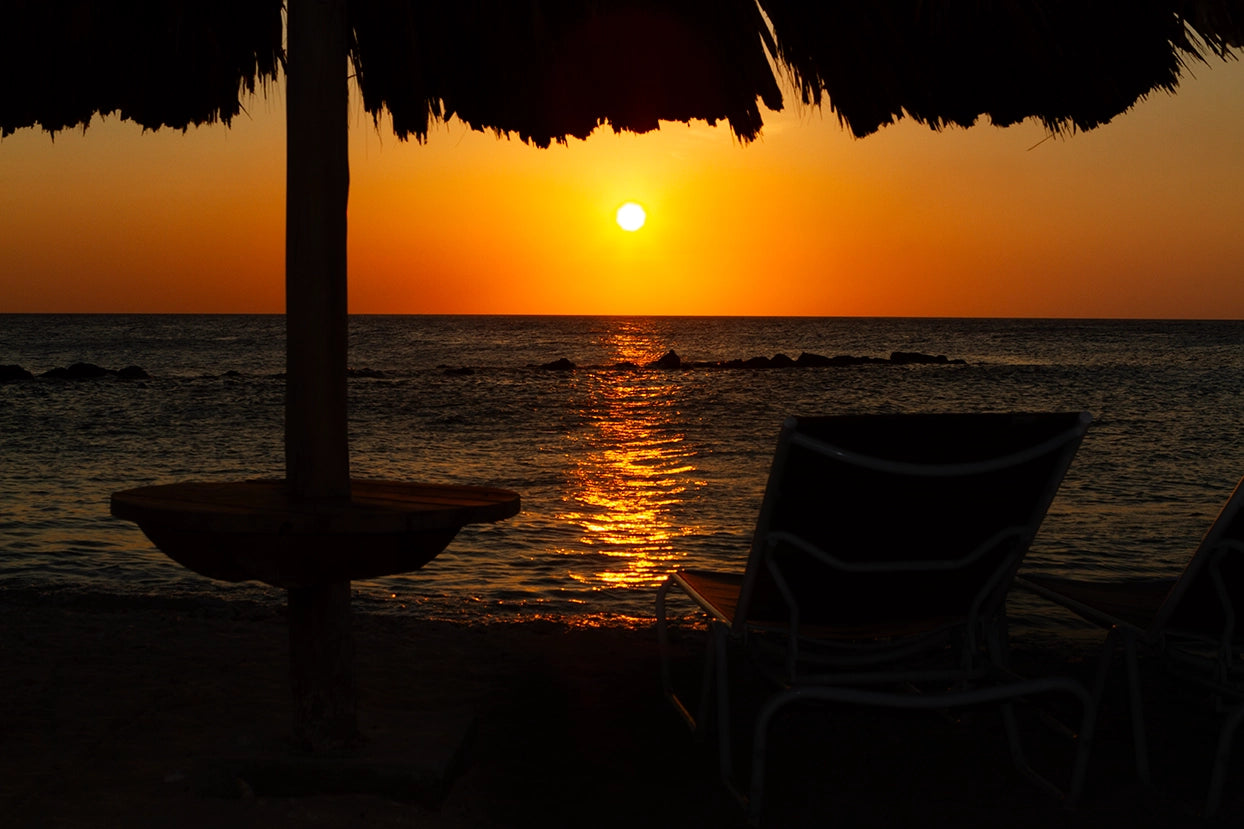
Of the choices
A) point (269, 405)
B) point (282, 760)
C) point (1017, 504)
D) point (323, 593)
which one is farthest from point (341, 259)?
point (269, 405)

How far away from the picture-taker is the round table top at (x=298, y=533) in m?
2.15

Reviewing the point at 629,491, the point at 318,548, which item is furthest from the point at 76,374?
the point at 318,548

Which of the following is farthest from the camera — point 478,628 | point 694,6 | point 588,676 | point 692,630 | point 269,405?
point 269,405

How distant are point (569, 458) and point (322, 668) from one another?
12197 millimetres

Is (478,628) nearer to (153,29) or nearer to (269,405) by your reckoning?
(153,29)

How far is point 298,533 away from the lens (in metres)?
2.16

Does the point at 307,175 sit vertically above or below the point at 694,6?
below

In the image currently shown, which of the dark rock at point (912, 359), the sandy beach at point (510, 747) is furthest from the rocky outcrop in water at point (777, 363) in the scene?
the sandy beach at point (510, 747)

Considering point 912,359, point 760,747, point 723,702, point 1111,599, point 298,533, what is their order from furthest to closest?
point 912,359 < point 1111,599 < point 723,702 < point 760,747 < point 298,533

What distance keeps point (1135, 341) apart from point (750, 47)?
267ft

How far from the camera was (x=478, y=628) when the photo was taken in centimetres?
457

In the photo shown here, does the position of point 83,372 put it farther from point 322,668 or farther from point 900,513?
point 900,513

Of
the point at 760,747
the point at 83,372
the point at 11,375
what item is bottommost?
the point at 11,375

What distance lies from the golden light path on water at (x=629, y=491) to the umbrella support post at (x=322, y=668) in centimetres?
377
